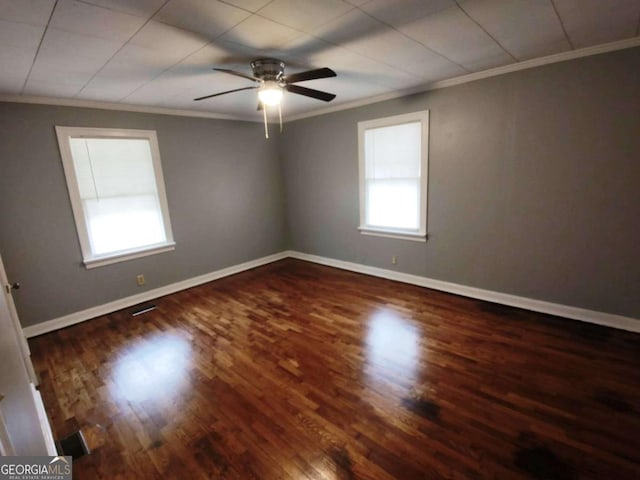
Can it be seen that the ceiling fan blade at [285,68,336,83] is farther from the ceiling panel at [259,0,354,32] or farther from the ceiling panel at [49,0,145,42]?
the ceiling panel at [49,0,145,42]

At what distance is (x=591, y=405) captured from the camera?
76.0 inches

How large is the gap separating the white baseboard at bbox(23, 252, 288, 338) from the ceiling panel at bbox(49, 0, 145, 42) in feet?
9.95

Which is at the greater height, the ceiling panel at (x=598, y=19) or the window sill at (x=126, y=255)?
the ceiling panel at (x=598, y=19)

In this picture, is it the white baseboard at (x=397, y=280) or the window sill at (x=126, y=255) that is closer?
the white baseboard at (x=397, y=280)

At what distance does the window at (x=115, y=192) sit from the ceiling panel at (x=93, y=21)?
78.6 inches

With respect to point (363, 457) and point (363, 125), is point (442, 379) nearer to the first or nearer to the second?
point (363, 457)

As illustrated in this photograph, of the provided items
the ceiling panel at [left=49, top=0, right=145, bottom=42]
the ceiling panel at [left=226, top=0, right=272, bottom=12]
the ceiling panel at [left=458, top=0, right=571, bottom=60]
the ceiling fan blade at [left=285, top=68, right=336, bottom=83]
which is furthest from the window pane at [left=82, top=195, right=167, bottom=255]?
the ceiling panel at [left=458, top=0, right=571, bottom=60]

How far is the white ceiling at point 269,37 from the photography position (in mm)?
1621

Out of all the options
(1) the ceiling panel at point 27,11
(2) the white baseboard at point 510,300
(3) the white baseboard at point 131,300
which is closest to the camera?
(1) the ceiling panel at point 27,11

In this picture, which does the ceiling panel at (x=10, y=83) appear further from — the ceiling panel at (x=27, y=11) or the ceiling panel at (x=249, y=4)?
the ceiling panel at (x=249, y=4)

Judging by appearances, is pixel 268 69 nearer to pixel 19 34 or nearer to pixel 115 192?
pixel 19 34

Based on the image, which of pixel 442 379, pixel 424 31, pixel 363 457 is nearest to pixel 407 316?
pixel 442 379

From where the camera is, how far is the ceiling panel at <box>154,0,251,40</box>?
1.55 metres

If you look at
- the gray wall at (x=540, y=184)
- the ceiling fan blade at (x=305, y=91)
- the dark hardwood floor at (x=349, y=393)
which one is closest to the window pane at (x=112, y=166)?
the dark hardwood floor at (x=349, y=393)
